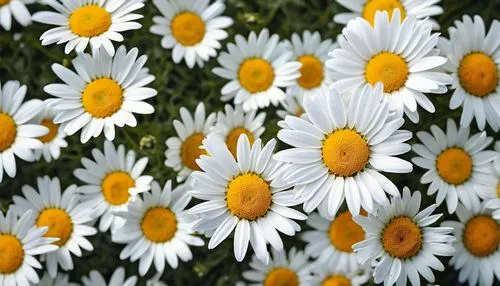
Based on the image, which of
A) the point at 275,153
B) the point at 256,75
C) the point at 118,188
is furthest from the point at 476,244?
the point at 118,188

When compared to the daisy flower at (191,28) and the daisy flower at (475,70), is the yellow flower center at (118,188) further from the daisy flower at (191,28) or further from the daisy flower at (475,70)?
the daisy flower at (475,70)

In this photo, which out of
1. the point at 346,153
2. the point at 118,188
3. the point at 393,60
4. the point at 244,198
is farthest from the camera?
the point at 118,188

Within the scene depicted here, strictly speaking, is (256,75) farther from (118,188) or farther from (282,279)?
(282,279)

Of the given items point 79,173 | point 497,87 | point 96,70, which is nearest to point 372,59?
point 497,87

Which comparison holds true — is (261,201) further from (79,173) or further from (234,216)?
(79,173)

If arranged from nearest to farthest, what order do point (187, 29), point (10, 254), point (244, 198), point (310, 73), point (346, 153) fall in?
point (346, 153) < point (244, 198) < point (10, 254) < point (187, 29) < point (310, 73)

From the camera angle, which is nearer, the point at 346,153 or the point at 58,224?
the point at 346,153
